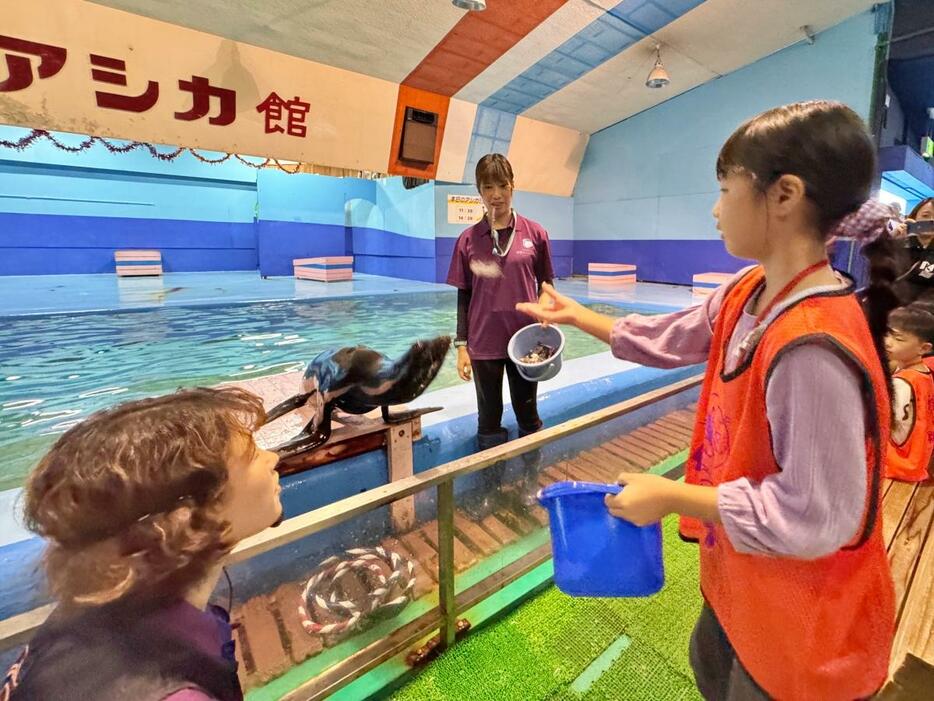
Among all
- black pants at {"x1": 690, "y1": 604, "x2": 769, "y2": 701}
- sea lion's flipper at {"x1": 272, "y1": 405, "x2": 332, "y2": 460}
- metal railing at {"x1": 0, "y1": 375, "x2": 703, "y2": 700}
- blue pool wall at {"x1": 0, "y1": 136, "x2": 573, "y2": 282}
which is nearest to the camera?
black pants at {"x1": 690, "y1": 604, "x2": 769, "y2": 701}

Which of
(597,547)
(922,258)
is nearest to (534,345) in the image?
(597,547)

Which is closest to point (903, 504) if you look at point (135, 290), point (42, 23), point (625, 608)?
point (625, 608)

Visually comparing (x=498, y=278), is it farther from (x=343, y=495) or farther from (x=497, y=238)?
(x=343, y=495)

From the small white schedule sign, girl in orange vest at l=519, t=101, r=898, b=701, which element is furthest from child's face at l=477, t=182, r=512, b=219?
the small white schedule sign

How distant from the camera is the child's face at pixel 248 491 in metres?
0.71

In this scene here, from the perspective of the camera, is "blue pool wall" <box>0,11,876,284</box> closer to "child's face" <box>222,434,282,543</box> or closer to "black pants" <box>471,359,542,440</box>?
"black pants" <box>471,359,542,440</box>

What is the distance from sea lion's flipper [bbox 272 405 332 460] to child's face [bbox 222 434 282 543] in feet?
3.72

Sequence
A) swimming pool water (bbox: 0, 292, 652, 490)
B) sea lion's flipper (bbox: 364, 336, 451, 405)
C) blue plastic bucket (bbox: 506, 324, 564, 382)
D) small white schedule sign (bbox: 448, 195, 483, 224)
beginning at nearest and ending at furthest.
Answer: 1. sea lion's flipper (bbox: 364, 336, 451, 405)
2. blue plastic bucket (bbox: 506, 324, 564, 382)
3. swimming pool water (bbox: 0, 292, 652, 490)
4. small white schedule sign (bbox: 448, 195, 483, 224)

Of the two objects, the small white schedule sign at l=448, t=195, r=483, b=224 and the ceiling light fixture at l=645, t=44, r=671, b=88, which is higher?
the ceiling light fixture at l=645, t=44, r=671, b=88

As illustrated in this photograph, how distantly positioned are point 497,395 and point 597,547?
5.14 feet

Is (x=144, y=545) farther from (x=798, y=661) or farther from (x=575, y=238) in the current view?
(x=575, y=238)

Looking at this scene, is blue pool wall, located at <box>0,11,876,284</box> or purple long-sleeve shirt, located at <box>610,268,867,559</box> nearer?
purple long-sleeve shirt, located at <box>610,268,867,559</box>

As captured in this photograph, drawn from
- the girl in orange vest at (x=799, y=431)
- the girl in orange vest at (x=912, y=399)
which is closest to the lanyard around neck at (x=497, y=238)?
the girl in orange vest at (x=799, y=431)

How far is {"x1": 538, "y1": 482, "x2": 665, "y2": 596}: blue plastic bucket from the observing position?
1.02 m
